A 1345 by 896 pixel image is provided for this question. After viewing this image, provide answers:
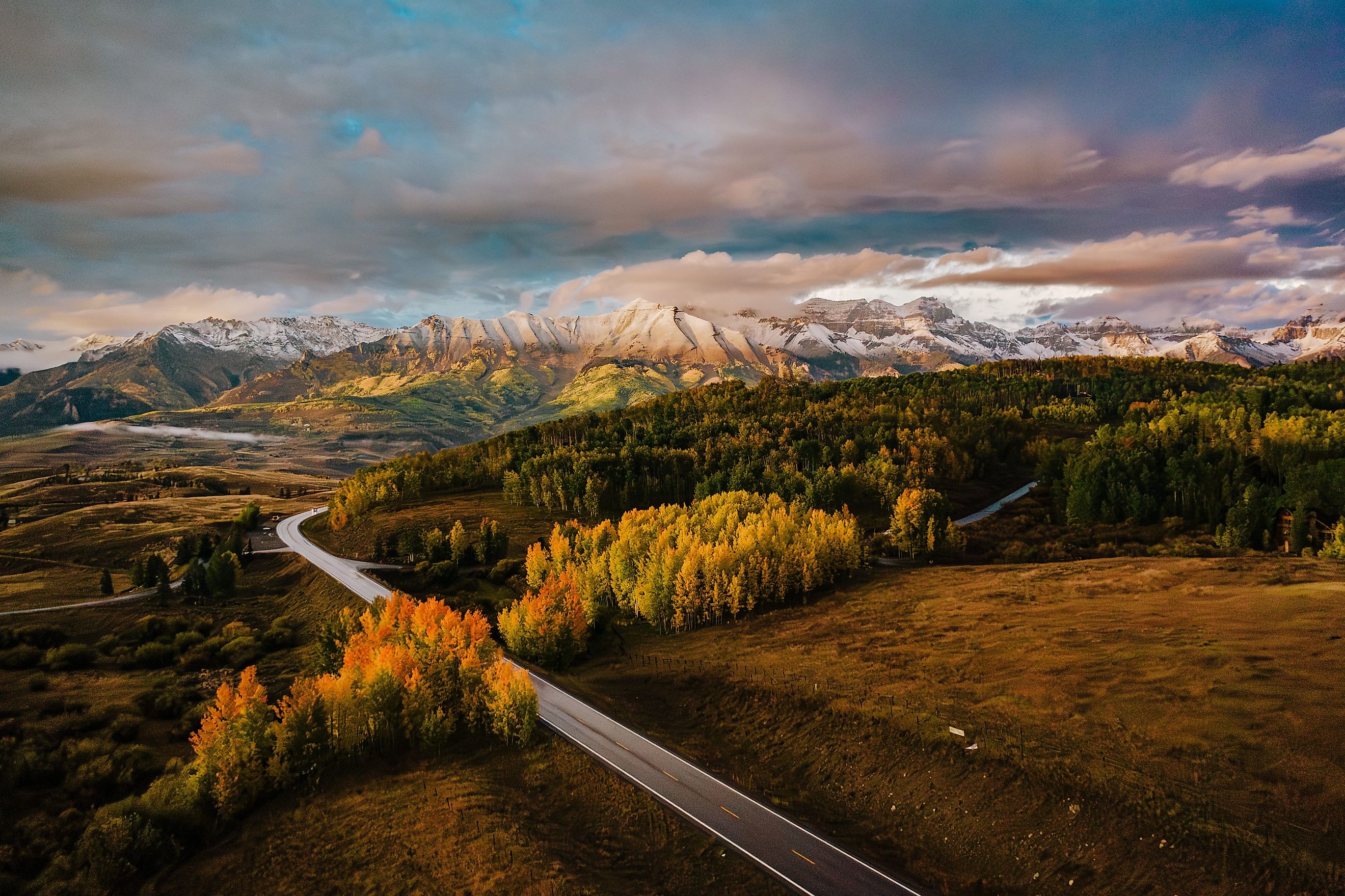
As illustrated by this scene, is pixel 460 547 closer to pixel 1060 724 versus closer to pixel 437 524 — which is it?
pixel 437 524

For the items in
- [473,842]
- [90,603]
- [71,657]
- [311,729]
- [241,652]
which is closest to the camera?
[473,842]

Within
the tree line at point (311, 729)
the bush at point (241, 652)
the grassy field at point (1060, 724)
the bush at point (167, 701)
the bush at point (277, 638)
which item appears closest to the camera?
the grassy field at point (1060, 724)

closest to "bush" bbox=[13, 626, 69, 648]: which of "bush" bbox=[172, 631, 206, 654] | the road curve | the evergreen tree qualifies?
"bush" bbox=[172, 631, 206, 654]

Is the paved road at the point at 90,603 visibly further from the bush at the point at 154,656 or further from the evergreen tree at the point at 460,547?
the evergreen tree at the point at 460,547

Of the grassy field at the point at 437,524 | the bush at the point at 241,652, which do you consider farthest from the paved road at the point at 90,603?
the bush at the point at 241,652

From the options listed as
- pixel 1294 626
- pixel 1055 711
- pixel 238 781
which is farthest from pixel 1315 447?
pixel 238 781

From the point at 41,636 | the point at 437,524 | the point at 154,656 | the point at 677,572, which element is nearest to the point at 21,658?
the point at 41,636
